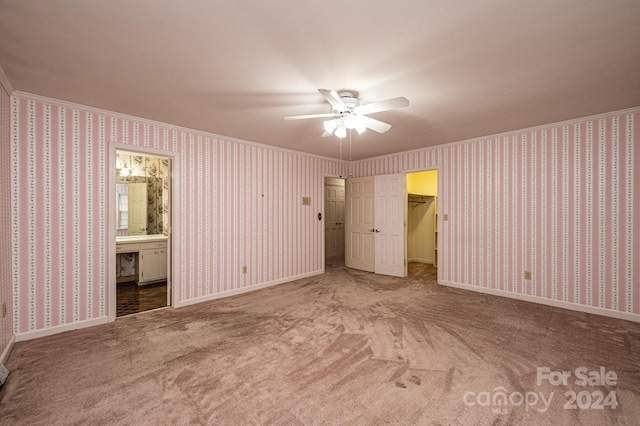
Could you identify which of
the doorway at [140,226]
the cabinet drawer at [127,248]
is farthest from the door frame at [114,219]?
the cabinet drawer at [127,248]

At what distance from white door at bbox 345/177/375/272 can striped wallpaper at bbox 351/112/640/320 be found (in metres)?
1.47

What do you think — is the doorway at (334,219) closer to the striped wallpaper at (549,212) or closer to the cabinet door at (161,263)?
the striped wallpaper at (549,212)

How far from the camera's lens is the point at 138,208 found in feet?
18.3

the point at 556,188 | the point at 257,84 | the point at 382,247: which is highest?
the point at 257,84

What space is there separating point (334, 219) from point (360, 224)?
1960mm

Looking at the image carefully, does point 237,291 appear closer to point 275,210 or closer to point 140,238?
point 275,210

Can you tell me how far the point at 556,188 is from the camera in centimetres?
398

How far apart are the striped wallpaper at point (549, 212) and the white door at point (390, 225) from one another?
73 cm

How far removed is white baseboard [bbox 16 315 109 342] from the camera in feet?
9.51

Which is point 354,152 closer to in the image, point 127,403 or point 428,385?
point 428,385

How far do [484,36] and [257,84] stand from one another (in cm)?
186

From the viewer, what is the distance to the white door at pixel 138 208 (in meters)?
5.51

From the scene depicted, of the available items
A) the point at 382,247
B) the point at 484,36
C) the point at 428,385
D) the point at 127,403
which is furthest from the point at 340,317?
the point at 484,36

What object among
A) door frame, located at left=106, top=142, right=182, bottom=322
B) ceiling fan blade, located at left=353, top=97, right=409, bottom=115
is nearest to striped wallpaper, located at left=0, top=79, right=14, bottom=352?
door frame, located at left=106, top=142, right=182, bottom=322
